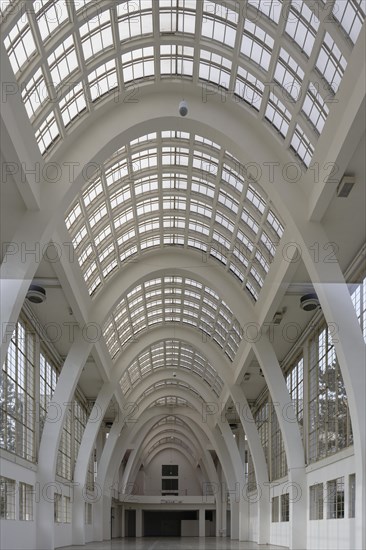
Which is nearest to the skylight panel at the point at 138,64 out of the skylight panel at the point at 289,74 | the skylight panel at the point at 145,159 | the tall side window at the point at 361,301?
the skylight panel at the point at 289,74

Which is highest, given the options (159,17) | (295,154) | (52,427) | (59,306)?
(159,17)

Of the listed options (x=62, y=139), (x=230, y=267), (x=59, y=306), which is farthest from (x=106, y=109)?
(x=230, y=267)

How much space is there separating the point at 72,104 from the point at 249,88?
7.31 m

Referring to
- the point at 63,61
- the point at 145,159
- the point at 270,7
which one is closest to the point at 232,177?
the point at 145,159

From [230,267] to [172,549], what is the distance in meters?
18.0

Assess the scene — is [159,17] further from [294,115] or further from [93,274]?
[93,274]

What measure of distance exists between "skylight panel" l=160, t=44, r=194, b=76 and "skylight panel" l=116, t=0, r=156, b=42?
179 centimetres

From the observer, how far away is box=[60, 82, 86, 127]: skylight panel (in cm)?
3031

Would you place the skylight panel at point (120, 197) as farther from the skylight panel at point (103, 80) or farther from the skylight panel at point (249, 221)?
the skylight panel at point (103, 80)

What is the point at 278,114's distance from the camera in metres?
31.0

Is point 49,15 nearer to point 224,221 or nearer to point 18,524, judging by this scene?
point 224,221

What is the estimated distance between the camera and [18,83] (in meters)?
25.1

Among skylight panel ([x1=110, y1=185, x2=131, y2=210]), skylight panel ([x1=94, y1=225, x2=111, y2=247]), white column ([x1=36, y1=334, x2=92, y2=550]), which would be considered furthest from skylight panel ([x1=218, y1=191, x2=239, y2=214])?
white column ([x1=36, y1=334, x2=92, y2=550])

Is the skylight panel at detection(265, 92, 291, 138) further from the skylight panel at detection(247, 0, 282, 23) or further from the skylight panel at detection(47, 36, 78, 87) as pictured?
the skylight panel at detection(47, 36, 78, 87)
